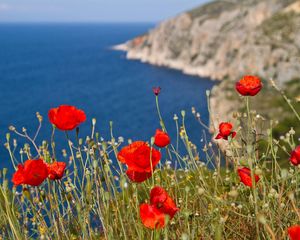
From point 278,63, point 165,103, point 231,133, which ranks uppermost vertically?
point 231,133

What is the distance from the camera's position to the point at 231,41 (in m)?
90.0

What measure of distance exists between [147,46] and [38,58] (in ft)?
93.6

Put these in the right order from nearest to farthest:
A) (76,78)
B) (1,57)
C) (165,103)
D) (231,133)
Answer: (231,133) → (165,103) → (76,78) → (1,57)

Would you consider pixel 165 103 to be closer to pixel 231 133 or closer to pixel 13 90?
pixel 13 90

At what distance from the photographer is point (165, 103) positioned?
2702 inches

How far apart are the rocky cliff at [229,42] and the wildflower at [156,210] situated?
1824 inches

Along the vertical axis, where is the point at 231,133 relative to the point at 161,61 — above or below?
above

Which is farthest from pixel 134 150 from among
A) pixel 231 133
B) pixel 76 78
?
pixel 76 78

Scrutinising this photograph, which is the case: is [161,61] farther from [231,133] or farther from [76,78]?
[231,133]

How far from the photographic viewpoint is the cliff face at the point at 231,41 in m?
64.8

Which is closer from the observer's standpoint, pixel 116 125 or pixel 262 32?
pixel 116 125

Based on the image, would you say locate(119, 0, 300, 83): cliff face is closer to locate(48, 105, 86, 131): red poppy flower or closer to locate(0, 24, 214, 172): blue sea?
locate(0, 24, 214, 172): blue sea

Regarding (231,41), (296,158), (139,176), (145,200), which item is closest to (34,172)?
(139,176)

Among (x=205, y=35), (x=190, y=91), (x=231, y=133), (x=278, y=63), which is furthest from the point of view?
(x=205, y=35)
